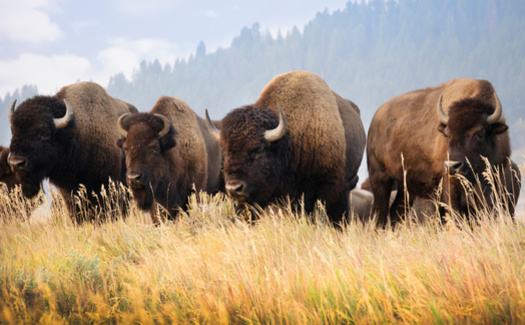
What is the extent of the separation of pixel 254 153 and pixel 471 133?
98.5 inches

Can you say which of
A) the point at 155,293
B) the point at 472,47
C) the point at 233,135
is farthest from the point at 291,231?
the point at 472,47

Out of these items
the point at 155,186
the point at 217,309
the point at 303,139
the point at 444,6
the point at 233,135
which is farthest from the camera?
the point at 444,6

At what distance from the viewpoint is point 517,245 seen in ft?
11.6

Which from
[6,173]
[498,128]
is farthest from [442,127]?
[6,173]

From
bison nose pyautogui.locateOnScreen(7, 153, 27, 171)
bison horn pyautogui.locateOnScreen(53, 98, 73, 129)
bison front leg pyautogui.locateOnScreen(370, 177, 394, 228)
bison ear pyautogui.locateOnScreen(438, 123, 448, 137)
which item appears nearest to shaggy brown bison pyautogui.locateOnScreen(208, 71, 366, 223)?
bison front leg pyautogui.locateOnScreen(370, 177, 394, 228)

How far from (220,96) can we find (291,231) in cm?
16448

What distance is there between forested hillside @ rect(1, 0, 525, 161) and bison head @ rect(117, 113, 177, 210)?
97.7 meters

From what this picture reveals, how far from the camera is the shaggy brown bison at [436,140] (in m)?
5.69

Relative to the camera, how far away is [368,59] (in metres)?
154

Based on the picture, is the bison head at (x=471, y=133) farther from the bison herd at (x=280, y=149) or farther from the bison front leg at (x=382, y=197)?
the bison front leg at (x=382, y=197)

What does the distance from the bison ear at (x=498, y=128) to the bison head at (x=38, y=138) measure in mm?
6213

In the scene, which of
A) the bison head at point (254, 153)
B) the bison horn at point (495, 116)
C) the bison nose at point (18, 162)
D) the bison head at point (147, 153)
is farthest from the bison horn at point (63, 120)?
the bison horn at point (495, 116)

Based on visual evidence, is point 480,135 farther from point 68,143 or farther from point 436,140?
point 68,143

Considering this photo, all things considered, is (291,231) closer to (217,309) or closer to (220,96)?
(217,309)
